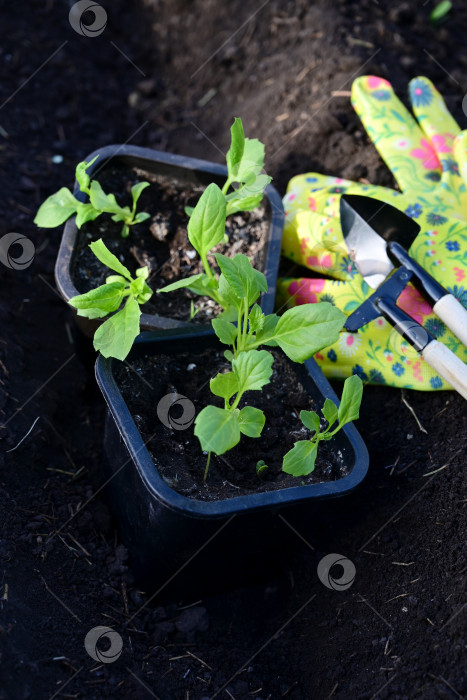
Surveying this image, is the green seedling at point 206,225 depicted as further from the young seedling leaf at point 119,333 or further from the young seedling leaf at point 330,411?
the young seedling leaf at point 330,411

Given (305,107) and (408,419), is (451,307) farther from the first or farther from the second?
(305,107)

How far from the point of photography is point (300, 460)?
3.91ft

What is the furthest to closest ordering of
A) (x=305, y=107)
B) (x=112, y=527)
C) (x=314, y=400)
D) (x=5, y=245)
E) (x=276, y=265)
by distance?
1. (x=305, y=107)
2. (x=5, y=245)
3. (x=276, y=265)
4. (x=112, y=527)
5. (x=314, y=400)

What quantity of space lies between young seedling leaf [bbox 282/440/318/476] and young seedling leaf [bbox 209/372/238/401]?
5.7 inches

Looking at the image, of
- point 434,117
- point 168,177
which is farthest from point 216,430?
point 434,117

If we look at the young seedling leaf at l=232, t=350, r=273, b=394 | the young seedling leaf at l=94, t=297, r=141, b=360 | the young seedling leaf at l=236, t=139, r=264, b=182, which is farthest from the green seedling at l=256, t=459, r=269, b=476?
the young seedling leaf at l=236, t=139, r=264, b=182

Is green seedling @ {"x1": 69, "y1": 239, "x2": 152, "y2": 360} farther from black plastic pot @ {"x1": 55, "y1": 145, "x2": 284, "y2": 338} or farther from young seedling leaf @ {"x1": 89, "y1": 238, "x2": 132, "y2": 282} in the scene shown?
black plastic pot @ {"x1": 55, "y1": 145, "x2": 284, "y2": 338}

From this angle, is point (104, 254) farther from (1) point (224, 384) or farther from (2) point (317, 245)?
(2) point (317, 245)

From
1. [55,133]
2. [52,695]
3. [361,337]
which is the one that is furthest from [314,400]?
[55,133]

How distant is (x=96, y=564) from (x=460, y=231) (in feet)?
3.62

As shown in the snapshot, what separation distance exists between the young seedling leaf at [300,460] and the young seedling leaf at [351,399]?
0.26 ft

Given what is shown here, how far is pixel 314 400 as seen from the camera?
4.63 feet

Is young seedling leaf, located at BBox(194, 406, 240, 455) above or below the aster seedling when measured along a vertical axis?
below

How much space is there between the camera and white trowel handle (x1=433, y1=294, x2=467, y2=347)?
1.46 meters
